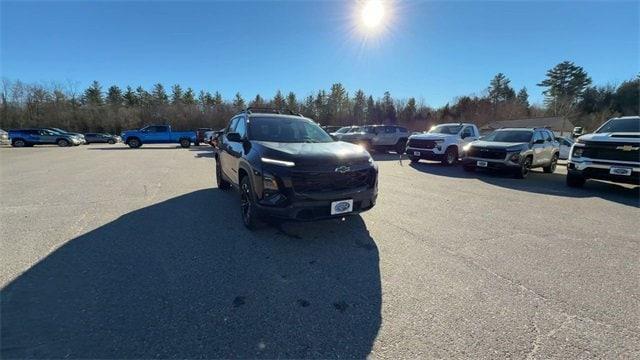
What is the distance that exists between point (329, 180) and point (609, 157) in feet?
26.5

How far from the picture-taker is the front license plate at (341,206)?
4.01m

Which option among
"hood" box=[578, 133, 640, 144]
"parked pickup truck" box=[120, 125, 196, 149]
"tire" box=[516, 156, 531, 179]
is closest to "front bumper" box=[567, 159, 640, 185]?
"hood" box=[578, 133, 640, 144]

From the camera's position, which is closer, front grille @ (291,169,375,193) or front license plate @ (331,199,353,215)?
front grille @ (291,169,375,193)

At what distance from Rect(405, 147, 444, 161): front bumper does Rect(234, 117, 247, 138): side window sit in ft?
31.9

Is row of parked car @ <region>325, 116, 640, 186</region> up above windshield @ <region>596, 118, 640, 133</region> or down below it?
below

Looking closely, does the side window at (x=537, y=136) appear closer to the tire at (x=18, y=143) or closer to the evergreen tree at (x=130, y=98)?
the tire at (x=18, y=143)

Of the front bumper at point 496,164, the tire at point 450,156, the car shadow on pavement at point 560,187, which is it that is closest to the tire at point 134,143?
the tire at point 450,156

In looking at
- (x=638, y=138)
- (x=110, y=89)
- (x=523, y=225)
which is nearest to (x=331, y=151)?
(x=523, y=225)

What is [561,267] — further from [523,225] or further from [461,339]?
[461,339]

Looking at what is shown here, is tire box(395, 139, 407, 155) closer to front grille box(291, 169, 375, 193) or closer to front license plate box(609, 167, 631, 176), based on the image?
front license plate box(609, 167, 631, 176)

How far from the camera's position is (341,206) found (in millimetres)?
4066

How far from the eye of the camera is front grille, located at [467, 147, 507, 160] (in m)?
10.2

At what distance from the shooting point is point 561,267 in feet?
11.7

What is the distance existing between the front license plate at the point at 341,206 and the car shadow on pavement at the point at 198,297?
0.46 meters
